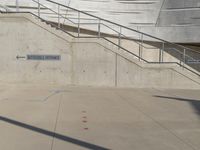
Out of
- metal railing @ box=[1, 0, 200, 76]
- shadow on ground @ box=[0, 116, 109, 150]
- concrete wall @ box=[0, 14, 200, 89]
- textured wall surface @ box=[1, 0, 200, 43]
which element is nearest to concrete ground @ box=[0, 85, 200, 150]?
shadow on ground @ box=[0, 116, 109, 150]

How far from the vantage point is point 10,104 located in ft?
33.6

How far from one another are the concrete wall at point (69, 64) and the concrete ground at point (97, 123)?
14.4 feet

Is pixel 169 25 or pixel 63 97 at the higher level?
pixel 169 25

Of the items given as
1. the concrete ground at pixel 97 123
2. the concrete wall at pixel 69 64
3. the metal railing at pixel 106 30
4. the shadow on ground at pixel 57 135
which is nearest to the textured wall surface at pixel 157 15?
the metal railing at pixel 106 30

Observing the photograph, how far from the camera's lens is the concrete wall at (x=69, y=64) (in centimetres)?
1647

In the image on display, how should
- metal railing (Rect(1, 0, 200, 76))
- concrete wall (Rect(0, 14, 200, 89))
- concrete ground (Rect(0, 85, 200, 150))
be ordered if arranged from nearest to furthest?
concrete ground (Rect(0, 85, 200, 150)) < concrete wall (Rect(0, 14, 200, 89)) < metal railing (Rect(1, 0, 200, 76))

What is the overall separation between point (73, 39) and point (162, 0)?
328 inches

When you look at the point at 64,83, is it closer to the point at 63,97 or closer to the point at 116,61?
the point at 116,61

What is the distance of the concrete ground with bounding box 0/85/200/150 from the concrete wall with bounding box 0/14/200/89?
440 cm

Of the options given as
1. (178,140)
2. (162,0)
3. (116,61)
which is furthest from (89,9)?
(178,140)

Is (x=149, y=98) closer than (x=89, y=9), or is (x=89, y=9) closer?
(x=149, y=98)

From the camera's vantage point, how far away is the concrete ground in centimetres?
637

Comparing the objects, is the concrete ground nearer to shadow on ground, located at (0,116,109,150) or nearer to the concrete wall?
shadow on ground, located at (0,116,109,150)

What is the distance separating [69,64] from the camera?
1667 cm
